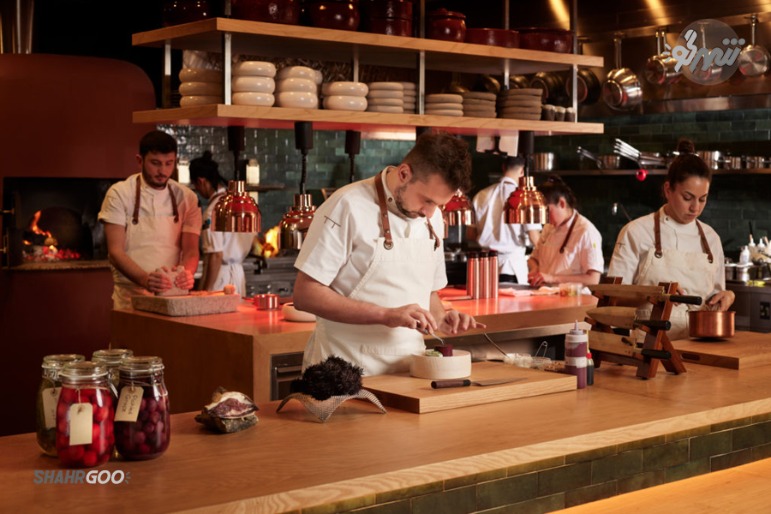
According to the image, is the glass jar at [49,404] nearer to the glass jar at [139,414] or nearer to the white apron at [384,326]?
the glass jar at [139,414]

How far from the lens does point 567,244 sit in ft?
22.4

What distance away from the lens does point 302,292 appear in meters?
3.66

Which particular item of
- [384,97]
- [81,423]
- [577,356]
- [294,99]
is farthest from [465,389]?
[384,97]

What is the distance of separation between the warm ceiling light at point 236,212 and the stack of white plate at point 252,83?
1.40 ft

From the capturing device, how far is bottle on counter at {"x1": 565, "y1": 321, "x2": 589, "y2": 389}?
3521mm

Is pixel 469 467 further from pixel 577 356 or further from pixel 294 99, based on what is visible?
pixel 294 99

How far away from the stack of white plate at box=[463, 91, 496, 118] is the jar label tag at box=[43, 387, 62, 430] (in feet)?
13.0

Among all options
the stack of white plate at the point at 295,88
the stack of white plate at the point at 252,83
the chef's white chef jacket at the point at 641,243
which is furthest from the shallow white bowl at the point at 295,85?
the chef's white chef jacket at the point at 641,243

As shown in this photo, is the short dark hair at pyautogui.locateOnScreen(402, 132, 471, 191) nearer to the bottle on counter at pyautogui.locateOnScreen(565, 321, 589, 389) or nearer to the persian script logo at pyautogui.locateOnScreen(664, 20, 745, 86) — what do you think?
the bottle on counter at pyautogui.locateOnScreen(565, 321, 589, 389)

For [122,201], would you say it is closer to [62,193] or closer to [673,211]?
[62,193]

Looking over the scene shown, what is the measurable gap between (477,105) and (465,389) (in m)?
3.15

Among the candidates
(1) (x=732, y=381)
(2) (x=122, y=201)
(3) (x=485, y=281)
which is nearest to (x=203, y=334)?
(2) (x=122, y=201)

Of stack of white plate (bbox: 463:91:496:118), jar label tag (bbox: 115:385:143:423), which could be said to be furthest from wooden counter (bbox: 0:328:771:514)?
stack of white plate (bbox: 463:91:496:118)

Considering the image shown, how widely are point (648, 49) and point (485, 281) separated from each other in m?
3.01
